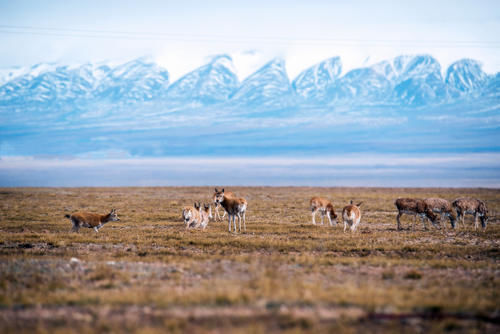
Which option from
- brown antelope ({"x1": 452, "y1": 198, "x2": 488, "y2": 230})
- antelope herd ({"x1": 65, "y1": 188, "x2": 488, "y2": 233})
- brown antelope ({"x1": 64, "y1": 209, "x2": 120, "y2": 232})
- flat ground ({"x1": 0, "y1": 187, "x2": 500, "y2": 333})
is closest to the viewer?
flat ground ({"x1": 0, "y1": 187, "x2": 500, "y2": 333})

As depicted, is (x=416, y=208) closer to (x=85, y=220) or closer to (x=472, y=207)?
(x=472, y=207)

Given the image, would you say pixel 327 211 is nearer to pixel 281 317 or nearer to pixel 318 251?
pixel 318 251

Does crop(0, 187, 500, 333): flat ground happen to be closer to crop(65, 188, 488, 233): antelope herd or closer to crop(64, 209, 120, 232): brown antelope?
crop(64, 209, 120, 232): brown antelope

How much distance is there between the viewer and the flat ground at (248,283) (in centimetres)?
932

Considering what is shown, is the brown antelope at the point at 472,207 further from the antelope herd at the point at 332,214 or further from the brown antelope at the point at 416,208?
the brown antelope at the point at 416,208

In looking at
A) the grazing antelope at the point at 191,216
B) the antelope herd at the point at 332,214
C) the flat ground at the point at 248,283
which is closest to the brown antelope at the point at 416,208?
the antelope herd at the point at 332,214

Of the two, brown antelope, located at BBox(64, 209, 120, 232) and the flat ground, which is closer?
the flat ground

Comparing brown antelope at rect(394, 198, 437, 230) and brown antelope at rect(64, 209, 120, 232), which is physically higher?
brown antelope at rect(394, 198, 437, 230)

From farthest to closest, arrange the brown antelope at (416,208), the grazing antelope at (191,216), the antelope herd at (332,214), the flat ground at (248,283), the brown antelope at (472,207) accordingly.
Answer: the brown antelope at (472,207) → the brown antelope at (416,208) → the grazing antelope at (191,216) → the antelope herd at (332,214) → the flat ground at (248,283)

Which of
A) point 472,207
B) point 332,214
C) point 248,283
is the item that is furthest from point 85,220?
point 472,207

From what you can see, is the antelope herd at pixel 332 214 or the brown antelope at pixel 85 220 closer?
the brown antelope at pixel 85 220

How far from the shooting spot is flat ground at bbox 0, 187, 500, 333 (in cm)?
932

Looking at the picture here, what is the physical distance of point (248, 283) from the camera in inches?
484

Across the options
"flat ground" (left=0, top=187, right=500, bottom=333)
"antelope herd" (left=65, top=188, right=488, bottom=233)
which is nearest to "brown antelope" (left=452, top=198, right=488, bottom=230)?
"antelope herd" (left=65, top=188, right=488, bottom=233)
